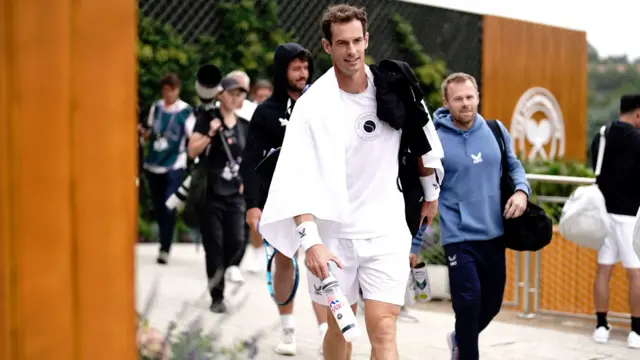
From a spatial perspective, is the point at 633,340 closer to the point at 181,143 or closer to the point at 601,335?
the point at 601,335

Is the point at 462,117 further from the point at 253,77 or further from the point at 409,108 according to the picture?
the point at 253,77

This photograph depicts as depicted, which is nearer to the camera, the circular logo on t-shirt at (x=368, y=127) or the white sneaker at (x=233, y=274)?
the circular logo on t-shirt at (x=368, y=127)

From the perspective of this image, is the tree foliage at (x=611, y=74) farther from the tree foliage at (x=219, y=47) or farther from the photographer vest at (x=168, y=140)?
the photographer vest at (x=168, y=140)

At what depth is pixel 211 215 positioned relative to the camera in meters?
9.51

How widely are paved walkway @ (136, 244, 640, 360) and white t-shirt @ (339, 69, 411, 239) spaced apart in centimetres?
206

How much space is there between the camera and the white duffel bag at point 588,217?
870cm

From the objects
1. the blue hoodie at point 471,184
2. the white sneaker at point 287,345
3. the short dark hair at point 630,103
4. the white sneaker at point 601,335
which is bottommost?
the white sneaker at point 601,335

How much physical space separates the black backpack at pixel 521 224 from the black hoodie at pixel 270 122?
147cm

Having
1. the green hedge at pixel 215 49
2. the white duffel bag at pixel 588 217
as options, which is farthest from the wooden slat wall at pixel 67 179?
the green hedge at pixel 215 49

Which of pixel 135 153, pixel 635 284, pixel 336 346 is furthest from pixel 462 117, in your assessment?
pixel 135 153

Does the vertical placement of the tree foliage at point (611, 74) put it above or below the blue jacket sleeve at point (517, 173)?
above

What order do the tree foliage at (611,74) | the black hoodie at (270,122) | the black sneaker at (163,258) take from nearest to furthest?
the black hoodie at (270,122)
the black sneaker at (163,258)
the tree foliage at (611,74)

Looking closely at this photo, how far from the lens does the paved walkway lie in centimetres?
806

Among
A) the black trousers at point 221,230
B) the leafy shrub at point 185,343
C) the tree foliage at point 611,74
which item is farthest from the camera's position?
the tree foliage at point 611,74
